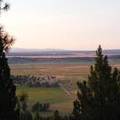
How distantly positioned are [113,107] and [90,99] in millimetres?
1298

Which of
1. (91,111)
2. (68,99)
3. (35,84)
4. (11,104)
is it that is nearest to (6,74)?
(11,104)

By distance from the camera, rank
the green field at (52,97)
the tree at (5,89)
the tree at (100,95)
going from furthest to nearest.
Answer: the green field at (52,97) → the tree at (100,95) → the tree at (5,89)

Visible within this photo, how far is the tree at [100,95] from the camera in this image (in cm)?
2784

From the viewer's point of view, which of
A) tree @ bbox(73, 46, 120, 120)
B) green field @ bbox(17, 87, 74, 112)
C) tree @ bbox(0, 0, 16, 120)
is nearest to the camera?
tree @ bbox(0, 0, 16, 120)

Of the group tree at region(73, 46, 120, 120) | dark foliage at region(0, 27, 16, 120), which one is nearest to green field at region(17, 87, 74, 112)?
tree at region(73, 46, 120, 120)

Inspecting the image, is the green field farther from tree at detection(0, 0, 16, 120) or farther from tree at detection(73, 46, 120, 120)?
tree at detection(0, 0, 16, 120)

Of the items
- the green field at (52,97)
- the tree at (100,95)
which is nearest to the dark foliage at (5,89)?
the tree at (100,95)

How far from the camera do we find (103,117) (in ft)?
91.6

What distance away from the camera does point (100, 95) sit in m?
28.1

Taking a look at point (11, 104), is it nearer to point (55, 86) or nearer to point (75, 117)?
point (75, 117)

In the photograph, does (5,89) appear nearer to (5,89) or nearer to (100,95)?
(5,89)

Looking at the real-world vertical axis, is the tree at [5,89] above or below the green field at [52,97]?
above

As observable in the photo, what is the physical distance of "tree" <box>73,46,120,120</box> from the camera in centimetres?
2784

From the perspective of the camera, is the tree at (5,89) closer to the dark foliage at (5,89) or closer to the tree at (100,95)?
the dark foliage at (5,89)
